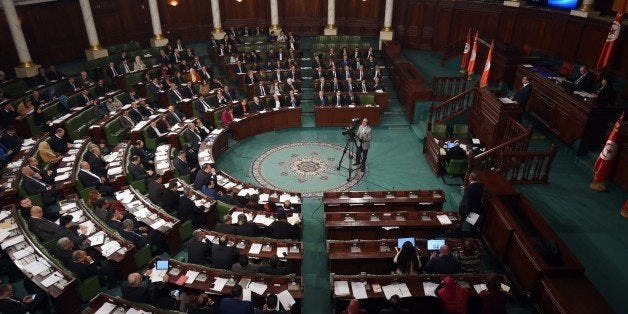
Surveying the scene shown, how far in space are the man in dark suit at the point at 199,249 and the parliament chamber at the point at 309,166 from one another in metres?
0.03

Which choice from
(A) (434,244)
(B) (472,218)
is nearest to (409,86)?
(B) (472,218)

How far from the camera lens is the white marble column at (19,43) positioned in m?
15.5

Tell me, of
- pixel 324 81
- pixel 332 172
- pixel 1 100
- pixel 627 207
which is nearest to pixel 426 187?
pixel 332 172

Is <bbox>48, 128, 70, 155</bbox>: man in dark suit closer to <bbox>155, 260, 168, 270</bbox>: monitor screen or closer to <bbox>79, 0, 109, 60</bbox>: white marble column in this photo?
<bbox>155, 260, 168, 270</bbox>: monitor screen

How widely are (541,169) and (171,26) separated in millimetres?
18769

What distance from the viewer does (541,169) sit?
10133mm

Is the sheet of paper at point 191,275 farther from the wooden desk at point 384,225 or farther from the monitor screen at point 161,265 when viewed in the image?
the wooden desk at point 384,225

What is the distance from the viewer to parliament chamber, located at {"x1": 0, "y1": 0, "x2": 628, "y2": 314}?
722 cm

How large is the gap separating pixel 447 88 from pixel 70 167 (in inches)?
493

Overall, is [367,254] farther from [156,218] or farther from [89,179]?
[89,179]

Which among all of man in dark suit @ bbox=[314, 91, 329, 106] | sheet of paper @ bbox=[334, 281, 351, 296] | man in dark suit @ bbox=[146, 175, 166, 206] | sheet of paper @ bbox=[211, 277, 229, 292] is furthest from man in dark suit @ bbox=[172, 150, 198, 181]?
man in dark suit @ bbox=[314, 91, 329, 106]

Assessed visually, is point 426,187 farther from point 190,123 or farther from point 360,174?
point 190,123

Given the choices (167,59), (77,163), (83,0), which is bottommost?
(77,163)

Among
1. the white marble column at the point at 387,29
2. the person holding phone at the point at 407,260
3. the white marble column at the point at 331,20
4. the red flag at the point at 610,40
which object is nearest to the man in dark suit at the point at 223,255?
the person holding phone at the point at 407,260
